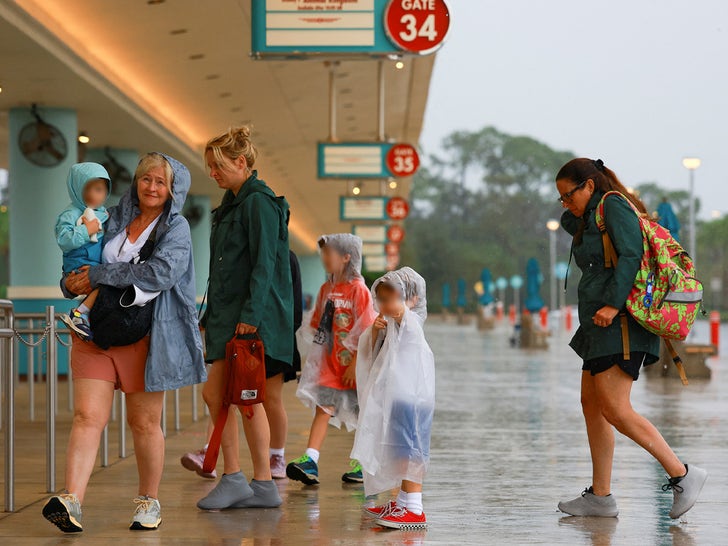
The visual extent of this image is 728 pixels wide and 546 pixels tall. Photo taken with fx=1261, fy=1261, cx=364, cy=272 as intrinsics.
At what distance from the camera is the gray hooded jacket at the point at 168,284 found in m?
5.66

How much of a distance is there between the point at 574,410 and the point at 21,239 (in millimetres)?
8748

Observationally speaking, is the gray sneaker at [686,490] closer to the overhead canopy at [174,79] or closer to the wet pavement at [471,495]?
the wet pavement at [471,495]

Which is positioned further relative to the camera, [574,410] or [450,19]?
[574,410]

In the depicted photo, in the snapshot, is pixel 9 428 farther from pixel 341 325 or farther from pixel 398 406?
pixel 341 325

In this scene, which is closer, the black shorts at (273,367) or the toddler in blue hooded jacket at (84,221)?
the toddler in blue hooded jacket at (84,221)

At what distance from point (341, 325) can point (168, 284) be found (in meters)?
2.04

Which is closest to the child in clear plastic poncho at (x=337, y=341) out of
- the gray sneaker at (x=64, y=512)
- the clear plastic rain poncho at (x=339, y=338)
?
the clear plastic rain poncho at (x=339, y=338)

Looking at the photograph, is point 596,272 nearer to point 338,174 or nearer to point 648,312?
point 648,312

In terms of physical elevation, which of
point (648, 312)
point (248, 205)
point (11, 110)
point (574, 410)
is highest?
point (11, 110)

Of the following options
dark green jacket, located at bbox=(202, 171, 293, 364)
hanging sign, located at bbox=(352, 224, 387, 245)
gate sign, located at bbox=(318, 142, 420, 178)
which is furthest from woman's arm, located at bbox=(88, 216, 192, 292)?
hanging sign, located at bbox=(352, 224, 387, 245)

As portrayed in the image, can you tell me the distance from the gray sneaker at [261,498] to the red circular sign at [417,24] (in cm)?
590

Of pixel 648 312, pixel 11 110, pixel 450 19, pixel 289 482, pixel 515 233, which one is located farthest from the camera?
pixel 515 233

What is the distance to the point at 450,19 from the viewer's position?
1217 cm

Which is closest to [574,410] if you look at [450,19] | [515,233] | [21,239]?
[450,19]
